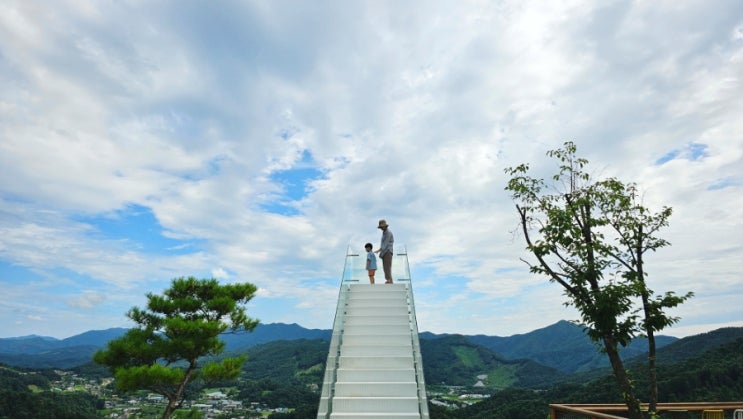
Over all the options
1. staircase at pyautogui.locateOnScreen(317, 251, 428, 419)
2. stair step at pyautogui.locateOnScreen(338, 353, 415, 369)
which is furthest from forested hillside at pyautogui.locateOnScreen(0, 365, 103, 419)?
stair step at pyautogui.locateOnScreen(338, 353, 415, 369)

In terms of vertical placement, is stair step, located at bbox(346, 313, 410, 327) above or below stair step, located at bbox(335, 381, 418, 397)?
above

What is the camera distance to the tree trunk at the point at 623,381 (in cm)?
689

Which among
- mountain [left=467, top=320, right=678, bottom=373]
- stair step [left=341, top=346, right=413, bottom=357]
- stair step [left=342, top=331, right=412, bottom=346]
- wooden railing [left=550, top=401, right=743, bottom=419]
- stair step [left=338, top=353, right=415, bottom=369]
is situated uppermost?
stair step [left=342, top=331, right=412, bottom=346]

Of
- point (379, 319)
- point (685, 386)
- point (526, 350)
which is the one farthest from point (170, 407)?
point (526, 350)

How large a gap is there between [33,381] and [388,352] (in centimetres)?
4693

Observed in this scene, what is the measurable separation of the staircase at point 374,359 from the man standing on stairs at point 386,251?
1425mm

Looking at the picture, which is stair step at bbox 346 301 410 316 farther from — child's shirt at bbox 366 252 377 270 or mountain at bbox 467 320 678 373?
mountain at bbox 467 320 678 373

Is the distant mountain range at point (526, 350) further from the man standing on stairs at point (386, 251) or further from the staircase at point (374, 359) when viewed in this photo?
the staircase at point (374, 359)

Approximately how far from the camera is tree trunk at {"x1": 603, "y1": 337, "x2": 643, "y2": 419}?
689cm

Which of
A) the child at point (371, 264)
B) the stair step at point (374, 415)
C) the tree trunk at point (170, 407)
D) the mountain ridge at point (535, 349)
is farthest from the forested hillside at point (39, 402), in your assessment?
the mountain ridge at point (535, 349)

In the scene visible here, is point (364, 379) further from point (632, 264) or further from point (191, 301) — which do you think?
point (191, 301)

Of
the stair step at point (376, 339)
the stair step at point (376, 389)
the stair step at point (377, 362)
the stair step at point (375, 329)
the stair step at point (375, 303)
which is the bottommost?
the stair step at point (376, 389)

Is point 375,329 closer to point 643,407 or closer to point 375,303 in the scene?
point 375,303

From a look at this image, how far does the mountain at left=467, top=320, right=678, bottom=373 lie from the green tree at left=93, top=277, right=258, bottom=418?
301ft
